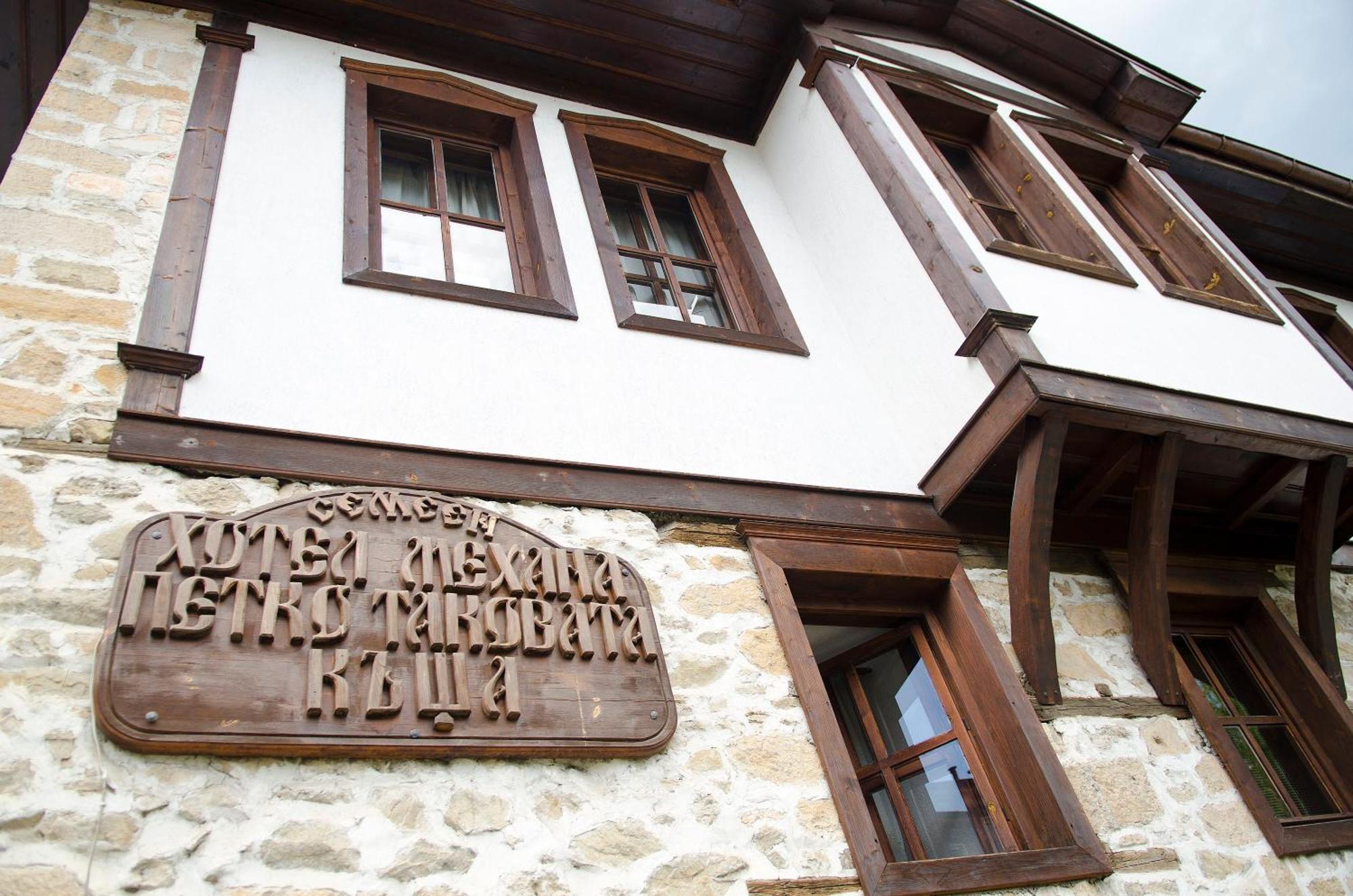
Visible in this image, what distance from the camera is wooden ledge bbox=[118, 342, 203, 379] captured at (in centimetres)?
285

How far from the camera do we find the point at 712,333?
4.22 meters

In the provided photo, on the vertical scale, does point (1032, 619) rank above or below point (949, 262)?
below

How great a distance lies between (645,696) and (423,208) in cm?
288

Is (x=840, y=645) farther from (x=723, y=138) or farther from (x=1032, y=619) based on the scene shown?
(x=723, y=138)

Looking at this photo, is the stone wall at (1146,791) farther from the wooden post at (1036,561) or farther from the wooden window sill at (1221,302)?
the wooden window sill at (1221,302)

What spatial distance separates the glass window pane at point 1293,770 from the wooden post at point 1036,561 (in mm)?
1124

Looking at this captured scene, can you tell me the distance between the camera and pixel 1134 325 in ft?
13.8

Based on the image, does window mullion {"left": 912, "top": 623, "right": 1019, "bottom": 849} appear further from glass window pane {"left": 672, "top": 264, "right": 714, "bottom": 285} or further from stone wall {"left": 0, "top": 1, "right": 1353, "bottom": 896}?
glass window pane {"left": 672, "top": 264, "right": 714, "bottom": 285}

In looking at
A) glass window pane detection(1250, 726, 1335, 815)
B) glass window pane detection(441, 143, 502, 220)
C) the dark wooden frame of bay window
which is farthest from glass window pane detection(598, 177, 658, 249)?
glass window pane detection(1250, 726, 1335, 815)

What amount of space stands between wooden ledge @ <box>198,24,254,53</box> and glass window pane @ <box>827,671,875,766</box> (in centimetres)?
414

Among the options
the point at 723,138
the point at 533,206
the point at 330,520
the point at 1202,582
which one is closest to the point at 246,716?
the point at 330,520

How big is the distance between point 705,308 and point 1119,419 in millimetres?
2198

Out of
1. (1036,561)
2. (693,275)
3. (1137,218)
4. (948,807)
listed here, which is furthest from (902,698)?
(1137,218)

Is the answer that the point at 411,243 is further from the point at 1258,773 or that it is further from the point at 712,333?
the point at 1258,773
